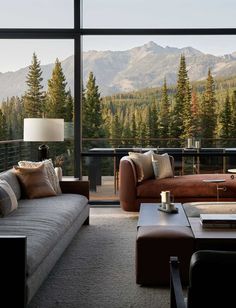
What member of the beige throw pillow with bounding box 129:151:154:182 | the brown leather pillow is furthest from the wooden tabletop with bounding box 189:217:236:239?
the beige throw pillow with bounding box 129:151:154:182

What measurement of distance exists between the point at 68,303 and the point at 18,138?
432cm

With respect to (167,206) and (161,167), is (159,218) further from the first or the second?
(161,167)

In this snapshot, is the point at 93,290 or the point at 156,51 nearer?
the point at 93,290

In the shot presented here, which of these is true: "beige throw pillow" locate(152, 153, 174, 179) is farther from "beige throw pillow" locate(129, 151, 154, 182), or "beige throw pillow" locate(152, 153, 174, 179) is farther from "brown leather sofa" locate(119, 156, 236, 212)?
"brown leather sofa" locate(119, 156, 236, 212)

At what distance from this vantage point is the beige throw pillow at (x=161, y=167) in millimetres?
6363

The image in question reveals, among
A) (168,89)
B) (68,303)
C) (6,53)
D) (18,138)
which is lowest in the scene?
(68,303)

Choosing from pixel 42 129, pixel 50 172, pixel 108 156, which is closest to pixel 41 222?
pixel 50 172

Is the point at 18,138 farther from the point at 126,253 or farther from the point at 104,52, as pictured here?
the point at 126,253

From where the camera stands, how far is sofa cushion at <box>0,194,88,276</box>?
308 cm

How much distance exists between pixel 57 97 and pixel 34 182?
8.14 ft

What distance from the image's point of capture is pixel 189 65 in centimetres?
718

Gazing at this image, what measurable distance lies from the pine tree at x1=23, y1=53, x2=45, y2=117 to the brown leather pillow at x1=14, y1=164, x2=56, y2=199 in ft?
7.27

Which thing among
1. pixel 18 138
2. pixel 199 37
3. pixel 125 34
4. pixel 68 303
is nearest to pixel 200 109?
pixel 199 37
